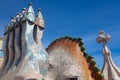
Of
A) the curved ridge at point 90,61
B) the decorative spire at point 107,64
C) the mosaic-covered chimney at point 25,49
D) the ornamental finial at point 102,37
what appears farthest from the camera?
the ornamental finial at point 102,37

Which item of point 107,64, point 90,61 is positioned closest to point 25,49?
point 90,61

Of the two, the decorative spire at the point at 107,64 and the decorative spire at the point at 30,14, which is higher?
the decorative spire at the point at 30,14

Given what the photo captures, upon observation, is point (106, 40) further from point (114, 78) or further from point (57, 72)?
point (57, 72)

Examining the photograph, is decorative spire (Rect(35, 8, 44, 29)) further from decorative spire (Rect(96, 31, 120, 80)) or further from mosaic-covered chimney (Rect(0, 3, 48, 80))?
decorative spire (Rect(96, 31, 120, 80))

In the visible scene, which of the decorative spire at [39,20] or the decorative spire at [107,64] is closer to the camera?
the decorative spire at [39,20]

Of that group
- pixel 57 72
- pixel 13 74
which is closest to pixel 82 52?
pixel 57 72

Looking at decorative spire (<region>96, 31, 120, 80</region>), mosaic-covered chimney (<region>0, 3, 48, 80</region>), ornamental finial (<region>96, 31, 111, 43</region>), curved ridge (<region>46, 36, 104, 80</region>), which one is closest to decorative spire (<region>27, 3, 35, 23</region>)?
mosaic-covered chimney (<region>0, 3, 48, 80</region>)

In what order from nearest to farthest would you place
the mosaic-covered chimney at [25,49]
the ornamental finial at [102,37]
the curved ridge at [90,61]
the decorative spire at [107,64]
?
the mosaic-covered chimney at [25,49], the curved ridge at [90,61], the decorative spire at [107,64], the ornamental finial at [102,37]

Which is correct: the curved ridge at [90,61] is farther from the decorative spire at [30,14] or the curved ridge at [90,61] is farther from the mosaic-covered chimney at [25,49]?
the decorative spire at [30,14]

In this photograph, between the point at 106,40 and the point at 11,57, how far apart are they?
4978 millimetres

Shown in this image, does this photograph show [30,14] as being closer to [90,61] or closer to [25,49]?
[25,49]

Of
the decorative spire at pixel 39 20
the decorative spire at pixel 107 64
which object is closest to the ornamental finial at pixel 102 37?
the decorative spire at pixel 107 64

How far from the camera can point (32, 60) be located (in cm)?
801

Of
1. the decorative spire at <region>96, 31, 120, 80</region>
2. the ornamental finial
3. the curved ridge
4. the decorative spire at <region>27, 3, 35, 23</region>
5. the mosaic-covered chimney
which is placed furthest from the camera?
the ornamental finial
